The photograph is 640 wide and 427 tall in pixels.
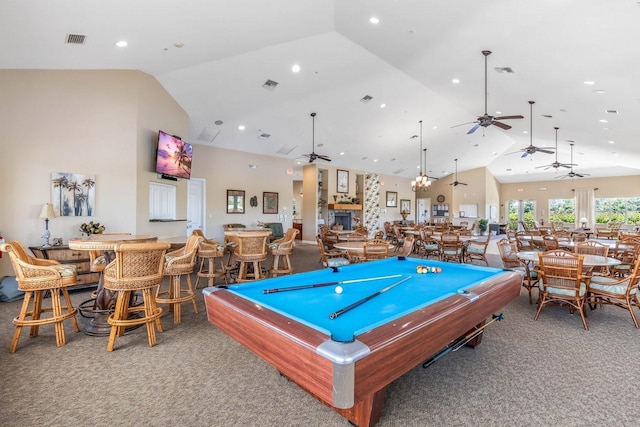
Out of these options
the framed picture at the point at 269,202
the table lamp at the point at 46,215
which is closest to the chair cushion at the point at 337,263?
the table lamp at the point at 46,215

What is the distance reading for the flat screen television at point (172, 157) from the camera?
6125mm

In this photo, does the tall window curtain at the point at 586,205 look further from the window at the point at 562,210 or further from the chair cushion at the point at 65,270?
the chair cushion at the point at 65,270

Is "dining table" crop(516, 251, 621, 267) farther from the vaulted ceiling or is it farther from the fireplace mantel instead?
the fireplace mantel

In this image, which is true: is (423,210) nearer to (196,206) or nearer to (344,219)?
(344,219)

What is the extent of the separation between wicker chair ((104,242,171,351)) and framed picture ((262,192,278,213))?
7822 mm

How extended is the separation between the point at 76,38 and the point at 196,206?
5.63m

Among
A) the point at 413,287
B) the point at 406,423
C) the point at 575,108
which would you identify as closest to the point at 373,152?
the point at 575,108

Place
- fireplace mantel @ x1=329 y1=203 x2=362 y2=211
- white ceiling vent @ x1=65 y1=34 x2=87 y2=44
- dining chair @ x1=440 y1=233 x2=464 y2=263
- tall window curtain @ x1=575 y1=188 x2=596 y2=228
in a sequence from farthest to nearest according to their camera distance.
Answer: tall window curtain @ x1=575 y1=188 x2=596 y2=228 < fireplace mantel @ x1=329 y1=203 x2=362 y2=211 < dining chair @ x1=440 y1=233 x2=464 y2=263 < white ceiling vent @ x1=65 y1=34 x2=87 y2=44

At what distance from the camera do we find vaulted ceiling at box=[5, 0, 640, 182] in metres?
3.96

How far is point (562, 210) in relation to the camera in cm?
1805

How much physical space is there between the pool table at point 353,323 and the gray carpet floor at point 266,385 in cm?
41

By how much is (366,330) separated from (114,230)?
557 centimetres

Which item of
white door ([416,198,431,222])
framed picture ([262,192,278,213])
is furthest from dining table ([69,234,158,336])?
white door ([416,198,431,222])

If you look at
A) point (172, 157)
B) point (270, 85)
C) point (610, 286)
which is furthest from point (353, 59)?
point (610, 286)
